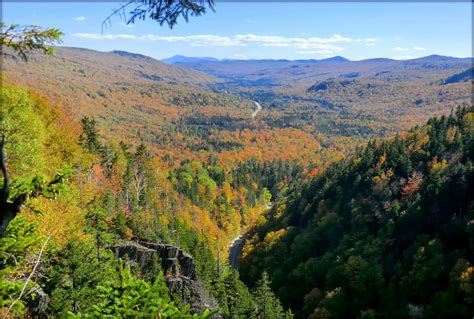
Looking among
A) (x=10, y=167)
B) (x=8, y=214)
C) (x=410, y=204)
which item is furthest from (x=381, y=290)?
(x=8, y=214)

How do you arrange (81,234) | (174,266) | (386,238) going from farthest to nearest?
1. (386,238)
2. (174,266)
3. (81,234)

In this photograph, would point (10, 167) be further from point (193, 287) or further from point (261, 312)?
point (261, 312)

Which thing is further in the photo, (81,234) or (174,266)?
(174,266)

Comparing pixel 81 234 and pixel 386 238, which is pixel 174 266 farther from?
pixel 386 238

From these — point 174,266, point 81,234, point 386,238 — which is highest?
point 81,234

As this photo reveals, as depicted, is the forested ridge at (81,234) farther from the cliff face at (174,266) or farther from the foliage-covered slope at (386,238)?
the foliage-covered slope at (386,238)

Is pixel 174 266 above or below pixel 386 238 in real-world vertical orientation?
above

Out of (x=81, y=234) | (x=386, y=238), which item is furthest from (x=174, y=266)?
(x=386, y=238)

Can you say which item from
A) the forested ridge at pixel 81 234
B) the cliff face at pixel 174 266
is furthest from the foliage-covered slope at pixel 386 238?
the cliff face at pixel 174 266
